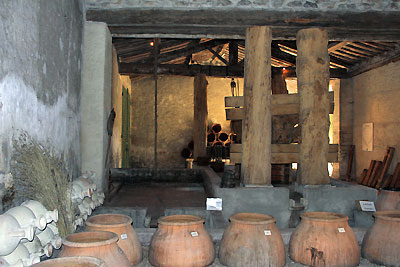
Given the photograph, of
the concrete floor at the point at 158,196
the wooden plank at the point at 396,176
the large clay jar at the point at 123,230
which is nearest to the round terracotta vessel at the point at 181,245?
the large clay jar at the point at 123,230

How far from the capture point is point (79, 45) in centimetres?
446

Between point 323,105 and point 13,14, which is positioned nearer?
point 13,14

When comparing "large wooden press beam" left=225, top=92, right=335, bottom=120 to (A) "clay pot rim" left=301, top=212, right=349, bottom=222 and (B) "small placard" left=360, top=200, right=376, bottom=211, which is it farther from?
(A) "clay pot rim" left=301, top=212, right=349, bottom=222

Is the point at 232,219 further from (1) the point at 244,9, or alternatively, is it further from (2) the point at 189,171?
(2) the point at 189,171

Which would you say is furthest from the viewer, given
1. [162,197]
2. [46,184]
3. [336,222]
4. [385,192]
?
[162,197]

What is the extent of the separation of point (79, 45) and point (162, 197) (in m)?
2.70

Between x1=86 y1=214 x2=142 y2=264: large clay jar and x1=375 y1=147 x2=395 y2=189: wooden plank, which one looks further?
x1=375 y1=147 x2=395 y2=189: wooden plank

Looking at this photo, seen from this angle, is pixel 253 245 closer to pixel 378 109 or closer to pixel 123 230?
pixel 123 230

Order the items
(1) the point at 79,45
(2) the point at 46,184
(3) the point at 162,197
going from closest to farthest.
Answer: (2) the point at 46,184 → (1) the point at 79,45 → (3) the point at 162,197

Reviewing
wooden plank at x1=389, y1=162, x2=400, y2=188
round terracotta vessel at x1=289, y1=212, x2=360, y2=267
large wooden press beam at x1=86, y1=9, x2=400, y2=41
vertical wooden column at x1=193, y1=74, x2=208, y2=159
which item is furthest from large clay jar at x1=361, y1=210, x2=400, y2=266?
vertical wooden column at x1=193, y1=74, x2=208, y2=159

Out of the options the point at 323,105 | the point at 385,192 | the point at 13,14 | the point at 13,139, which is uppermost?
the point at 13,14

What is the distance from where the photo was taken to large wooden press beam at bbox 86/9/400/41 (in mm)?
4719

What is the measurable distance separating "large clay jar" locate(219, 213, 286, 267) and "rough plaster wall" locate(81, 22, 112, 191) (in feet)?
7.79

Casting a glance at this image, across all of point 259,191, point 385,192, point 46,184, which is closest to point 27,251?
point 46,184
